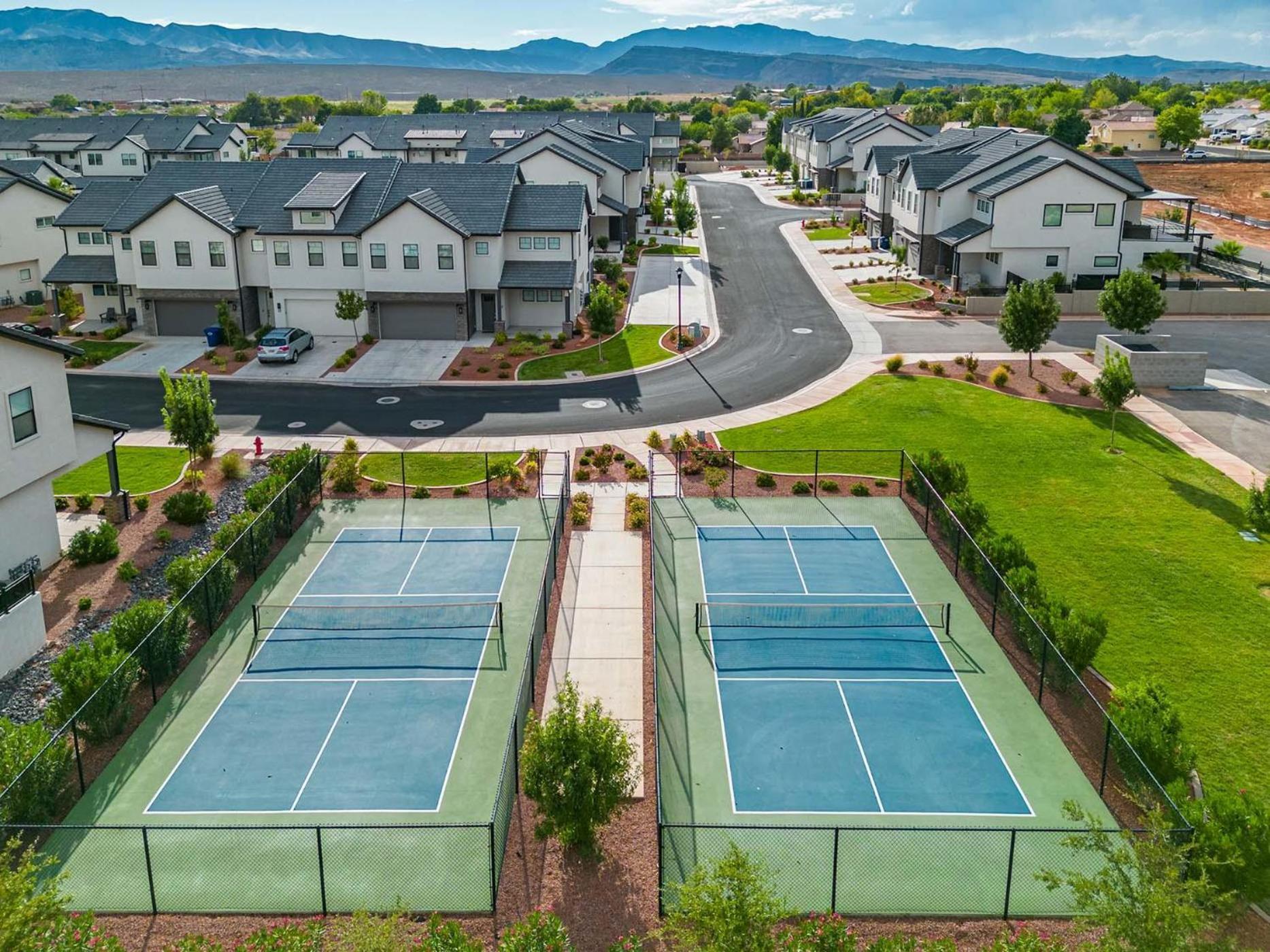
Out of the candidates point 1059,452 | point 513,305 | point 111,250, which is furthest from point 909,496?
point 111,250

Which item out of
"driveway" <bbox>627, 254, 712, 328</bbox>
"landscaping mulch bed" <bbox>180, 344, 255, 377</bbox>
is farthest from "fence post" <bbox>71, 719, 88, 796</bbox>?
"driveway" <bbox>627, 254, 712, 328</bbox>

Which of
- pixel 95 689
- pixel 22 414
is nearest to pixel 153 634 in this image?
pixel 95 689

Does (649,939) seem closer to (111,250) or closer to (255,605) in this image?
(255,605)

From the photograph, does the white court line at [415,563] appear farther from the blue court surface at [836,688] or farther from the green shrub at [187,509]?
the blue court surface at [836,688]

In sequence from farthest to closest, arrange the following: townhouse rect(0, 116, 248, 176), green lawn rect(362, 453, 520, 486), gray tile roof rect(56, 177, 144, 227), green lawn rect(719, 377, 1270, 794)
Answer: townhouse rect(0, 116, 248, 176)
gray tile roof rect(56, 177, 144, 227)
green lawn rect(362, 453, 520, 486)
green lawn rect(719, 377, 1270, 794)

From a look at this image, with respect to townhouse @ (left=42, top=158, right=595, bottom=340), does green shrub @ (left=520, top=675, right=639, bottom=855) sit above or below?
below

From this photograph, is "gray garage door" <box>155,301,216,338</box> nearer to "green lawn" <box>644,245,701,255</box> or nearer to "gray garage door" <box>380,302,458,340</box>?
"gray garage door" <box>380,302,458,340</box>

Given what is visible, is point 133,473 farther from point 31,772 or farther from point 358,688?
point 31,772
